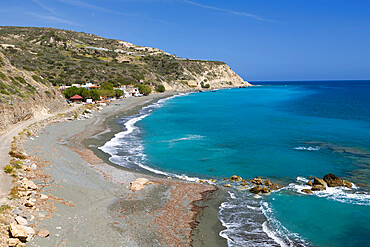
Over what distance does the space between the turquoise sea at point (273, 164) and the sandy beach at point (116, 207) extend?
5.93 feet

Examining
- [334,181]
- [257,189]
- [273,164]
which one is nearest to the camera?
[257,189]

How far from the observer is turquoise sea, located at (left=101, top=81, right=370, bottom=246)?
16766 mm

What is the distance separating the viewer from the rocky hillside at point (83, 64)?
100 meters

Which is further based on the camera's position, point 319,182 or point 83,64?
point 83,64

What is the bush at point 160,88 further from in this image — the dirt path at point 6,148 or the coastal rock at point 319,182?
the coastal rock at point 319,182

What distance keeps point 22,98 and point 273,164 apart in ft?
Answer: 127

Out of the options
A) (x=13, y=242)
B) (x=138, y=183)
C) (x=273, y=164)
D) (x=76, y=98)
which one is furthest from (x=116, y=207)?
(x=76, y=98)

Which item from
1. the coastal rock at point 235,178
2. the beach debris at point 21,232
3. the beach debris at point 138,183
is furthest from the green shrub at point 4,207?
the coastal rock at point 235,178

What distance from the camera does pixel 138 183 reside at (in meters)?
22.3

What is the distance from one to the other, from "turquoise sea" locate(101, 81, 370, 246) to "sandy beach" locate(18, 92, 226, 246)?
1.81m

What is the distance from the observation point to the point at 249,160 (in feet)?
100

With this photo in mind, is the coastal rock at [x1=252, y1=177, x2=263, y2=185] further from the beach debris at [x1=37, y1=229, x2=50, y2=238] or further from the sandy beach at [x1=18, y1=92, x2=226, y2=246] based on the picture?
the beach debris at [x1=37, y1=229, x2=50, y2=238]

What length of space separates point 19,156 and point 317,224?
24864 millimetres

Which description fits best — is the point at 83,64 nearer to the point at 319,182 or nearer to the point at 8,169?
the point at 8,169
